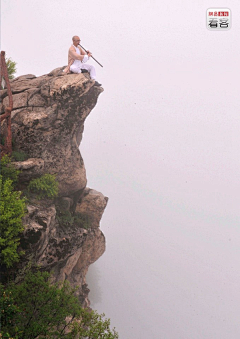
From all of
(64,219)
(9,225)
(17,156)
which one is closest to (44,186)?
(17,156)

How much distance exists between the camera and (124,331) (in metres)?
75.4

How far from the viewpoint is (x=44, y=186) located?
1956 cm

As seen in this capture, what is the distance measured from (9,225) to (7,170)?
15.8 ft

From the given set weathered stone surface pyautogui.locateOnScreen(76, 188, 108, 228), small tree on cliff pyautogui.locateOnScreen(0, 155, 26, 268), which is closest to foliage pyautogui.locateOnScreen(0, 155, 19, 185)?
small tree on cliff pyautogui.locateOnScreen(0, 155, 26, 268)

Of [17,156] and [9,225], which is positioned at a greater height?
[17,156]

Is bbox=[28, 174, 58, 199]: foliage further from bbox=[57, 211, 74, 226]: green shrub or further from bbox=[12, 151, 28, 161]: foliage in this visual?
bbox=[57, 211, 74, 226]: green shrub

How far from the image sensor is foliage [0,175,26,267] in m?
14.8

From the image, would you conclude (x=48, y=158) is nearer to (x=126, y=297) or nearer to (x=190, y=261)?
(x=126, y=297)

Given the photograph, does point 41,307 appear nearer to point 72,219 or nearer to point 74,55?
point 72,219

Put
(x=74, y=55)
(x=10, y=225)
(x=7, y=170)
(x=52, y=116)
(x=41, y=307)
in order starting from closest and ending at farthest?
(x=41, y=307)
(x=10, y=225)
(x=7, y=170)
(x=74, y=55)
(x=52, y=116)

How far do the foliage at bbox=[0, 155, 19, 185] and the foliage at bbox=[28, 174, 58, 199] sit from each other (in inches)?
62.7

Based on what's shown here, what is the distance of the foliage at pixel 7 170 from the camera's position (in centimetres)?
1791

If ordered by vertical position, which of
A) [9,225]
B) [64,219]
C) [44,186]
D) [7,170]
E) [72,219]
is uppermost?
[7,170]

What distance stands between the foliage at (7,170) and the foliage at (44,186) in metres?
1.59
